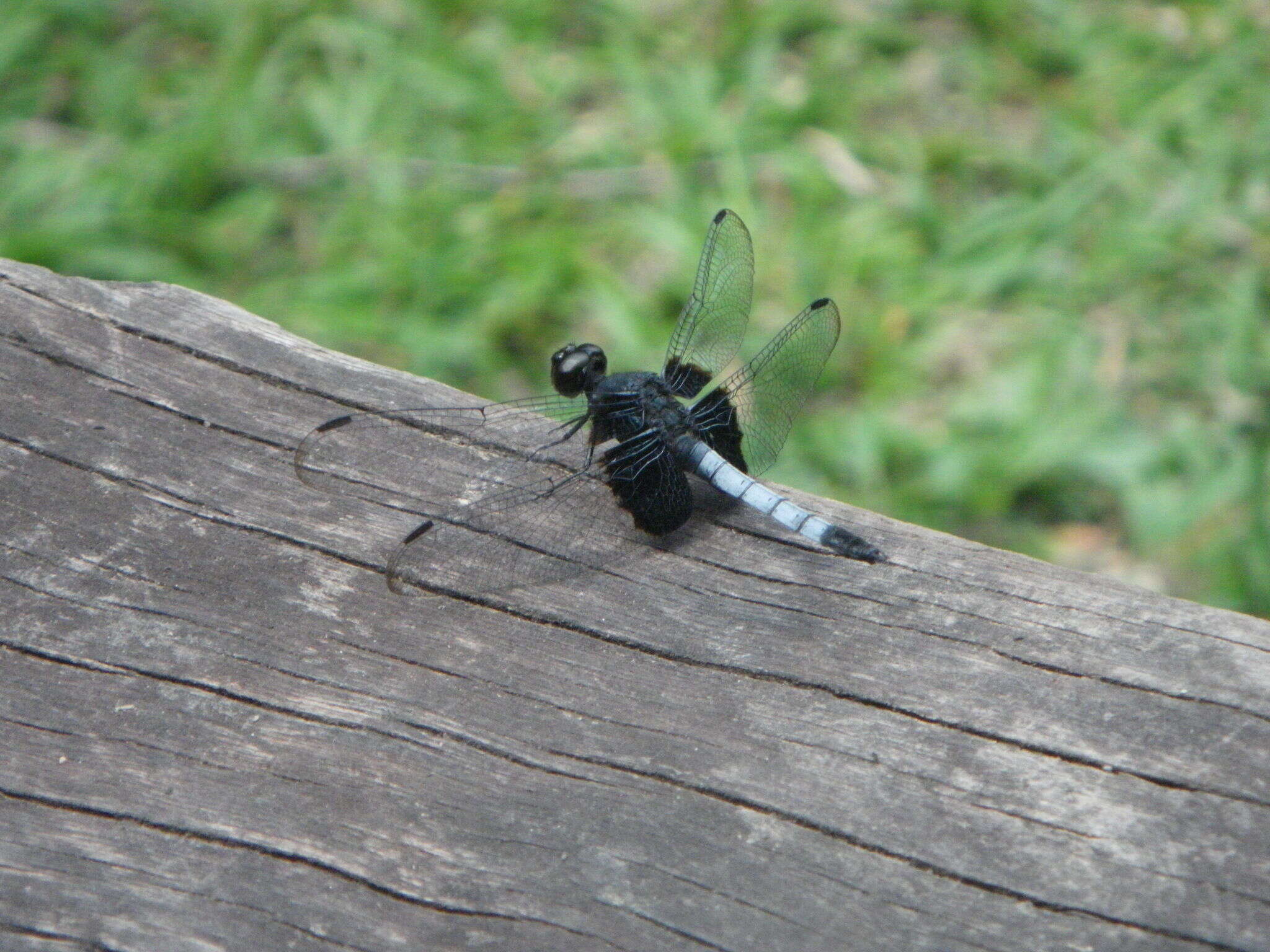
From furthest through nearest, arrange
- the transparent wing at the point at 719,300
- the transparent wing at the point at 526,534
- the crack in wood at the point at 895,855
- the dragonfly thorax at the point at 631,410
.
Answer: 1. the transparent wing at the point at 719,300
2. the dragonfly thorax at the point at 631,410
3. the transparent wing at the point at 526,534
4. the crack in wood at the point at 895,855

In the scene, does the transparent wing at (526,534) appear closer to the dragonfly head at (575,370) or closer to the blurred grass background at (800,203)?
the dragonfly head at (575,370)

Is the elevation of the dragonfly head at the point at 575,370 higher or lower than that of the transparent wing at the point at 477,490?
higher

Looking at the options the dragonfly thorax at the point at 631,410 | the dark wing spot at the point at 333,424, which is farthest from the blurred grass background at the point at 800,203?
the dark wing spot at the point at 333,424

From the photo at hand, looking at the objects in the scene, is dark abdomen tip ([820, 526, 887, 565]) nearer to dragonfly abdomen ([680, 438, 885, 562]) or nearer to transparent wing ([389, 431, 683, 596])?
dragonfly abdomen ([680, 438, 885, 562])

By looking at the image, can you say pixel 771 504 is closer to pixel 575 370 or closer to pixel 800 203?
pixel 575 370

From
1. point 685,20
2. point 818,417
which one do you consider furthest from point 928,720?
point 685,20

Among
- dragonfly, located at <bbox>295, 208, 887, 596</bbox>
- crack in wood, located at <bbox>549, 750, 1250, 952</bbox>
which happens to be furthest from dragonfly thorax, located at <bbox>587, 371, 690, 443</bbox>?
crack in wood, located at <bbox>549, 750, 1250, 952</bbox>

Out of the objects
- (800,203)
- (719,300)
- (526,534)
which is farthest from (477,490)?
(800,203)

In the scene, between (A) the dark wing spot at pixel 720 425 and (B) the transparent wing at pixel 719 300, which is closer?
(A) the dark wing spot at pixel 720 425
